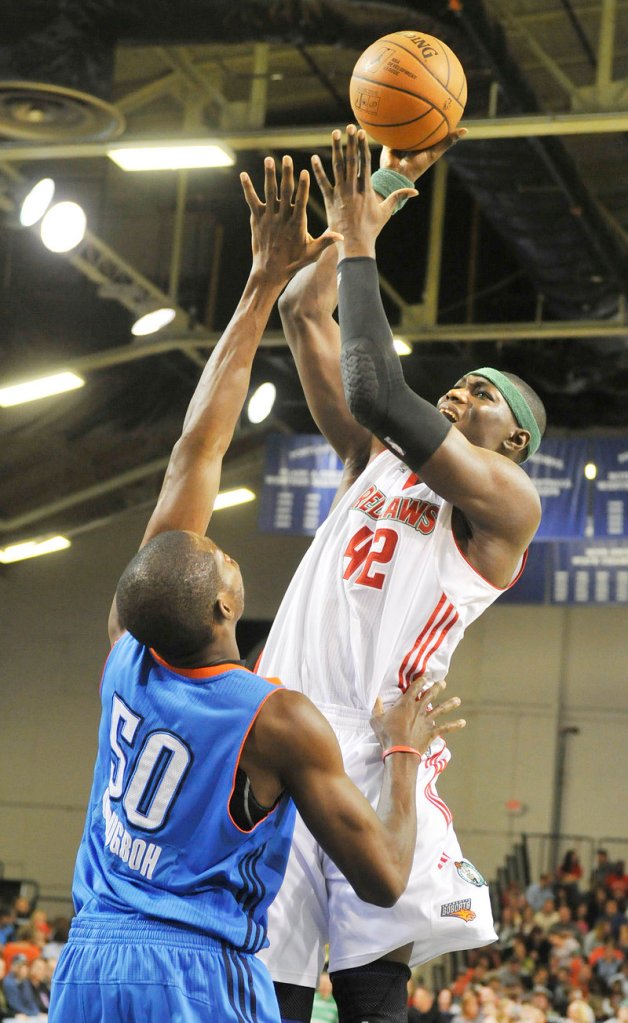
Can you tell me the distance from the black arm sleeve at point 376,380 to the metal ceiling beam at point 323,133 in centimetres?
676

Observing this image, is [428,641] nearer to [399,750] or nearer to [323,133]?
[399,750]

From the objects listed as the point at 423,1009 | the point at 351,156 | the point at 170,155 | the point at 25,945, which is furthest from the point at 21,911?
the point at 351,156

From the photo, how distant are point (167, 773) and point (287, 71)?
42.0 feet

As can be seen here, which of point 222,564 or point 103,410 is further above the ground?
point 103,410

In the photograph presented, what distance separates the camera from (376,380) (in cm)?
354

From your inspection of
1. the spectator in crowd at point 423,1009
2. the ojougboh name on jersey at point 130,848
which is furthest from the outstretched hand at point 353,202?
the spectator in crowd at point 423,1009

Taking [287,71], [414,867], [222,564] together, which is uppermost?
[287,71]

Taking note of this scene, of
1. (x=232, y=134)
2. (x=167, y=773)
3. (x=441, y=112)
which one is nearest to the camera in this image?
(x=167, y=773)

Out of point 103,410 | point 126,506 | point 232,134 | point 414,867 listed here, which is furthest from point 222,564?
point 126,506

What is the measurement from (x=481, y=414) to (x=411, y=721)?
103 cm

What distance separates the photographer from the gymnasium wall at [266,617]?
773 inches

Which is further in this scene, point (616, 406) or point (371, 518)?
point (616, 406)

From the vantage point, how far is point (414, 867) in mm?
3576

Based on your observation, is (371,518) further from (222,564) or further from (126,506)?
(126,506)
